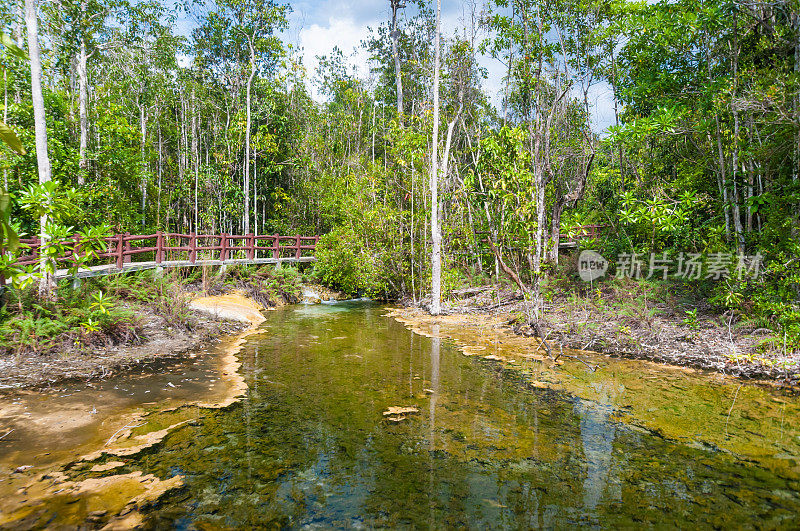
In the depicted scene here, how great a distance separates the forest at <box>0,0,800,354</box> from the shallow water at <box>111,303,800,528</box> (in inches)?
83.8

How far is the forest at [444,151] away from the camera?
7.27 m

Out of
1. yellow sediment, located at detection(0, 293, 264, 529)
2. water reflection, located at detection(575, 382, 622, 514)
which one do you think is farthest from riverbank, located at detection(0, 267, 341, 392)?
water reflection, located at detection(575, 382, 622, 514)

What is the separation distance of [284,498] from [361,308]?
10341 millimetres

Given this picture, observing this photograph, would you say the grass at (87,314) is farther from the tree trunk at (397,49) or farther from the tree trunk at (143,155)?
the tree trunk at (397,49)

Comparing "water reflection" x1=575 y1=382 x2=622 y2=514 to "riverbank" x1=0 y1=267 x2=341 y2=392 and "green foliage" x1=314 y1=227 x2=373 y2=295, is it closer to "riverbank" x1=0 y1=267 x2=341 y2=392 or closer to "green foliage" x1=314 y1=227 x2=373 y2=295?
"riverbank" x1=0 y1=267 x2=341 y2=392

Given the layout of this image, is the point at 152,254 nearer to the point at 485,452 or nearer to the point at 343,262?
the point at 343,262

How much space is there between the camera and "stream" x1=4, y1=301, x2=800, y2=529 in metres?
3.10

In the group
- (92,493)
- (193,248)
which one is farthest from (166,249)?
(92,493)

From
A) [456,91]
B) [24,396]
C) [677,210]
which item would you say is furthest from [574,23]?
[24,396]

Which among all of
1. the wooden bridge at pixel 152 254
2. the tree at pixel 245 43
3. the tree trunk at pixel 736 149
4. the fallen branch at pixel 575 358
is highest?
the tree at pixel 245 43

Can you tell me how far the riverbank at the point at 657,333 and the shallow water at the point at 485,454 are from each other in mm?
718

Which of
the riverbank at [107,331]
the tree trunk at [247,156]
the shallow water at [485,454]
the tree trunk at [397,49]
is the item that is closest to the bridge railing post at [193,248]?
the riverbank at [107,331]

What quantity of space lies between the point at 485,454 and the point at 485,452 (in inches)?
1.6

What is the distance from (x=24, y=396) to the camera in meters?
5.04
